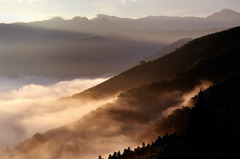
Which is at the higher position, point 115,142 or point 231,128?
point 115,142

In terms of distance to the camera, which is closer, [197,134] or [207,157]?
[207,157]

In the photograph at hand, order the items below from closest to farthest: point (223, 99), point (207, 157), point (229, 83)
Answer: point (207, 157) < point (223, 99) < point (229, 83)

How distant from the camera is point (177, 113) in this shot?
160 m

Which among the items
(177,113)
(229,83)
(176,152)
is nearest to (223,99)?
(229,83)

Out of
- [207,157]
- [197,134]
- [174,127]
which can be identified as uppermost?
[174,127]

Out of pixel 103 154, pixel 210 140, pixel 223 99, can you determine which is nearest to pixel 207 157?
pixel 210 140

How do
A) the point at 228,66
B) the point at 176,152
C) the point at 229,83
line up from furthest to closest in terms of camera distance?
the point at 228,66 → the point at 229,83 → the point at 176,152

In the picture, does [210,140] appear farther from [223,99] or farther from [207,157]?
[223,99]

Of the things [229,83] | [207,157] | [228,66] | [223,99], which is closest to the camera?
[207,157]

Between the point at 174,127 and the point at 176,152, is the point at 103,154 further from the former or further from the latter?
the point at 176,152

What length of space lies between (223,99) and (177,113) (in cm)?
2658

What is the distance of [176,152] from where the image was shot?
72500mm

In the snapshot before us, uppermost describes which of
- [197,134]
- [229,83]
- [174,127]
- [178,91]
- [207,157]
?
[178,91]

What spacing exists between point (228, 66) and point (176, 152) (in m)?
131
